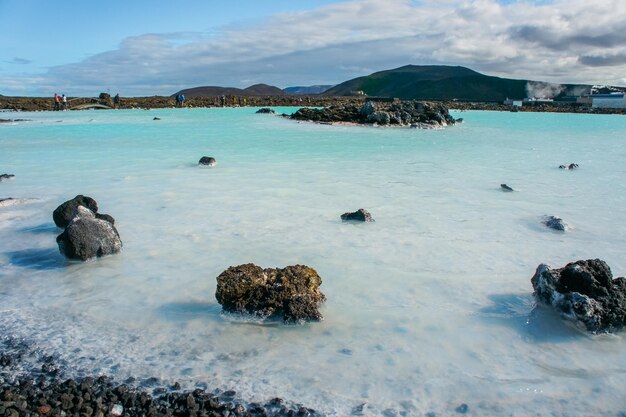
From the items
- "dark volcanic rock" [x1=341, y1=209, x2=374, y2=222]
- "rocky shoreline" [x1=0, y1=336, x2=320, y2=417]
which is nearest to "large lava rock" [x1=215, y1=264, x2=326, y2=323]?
"rocky shoreline" [x1=0, y1=336, x2=320, y2=417]

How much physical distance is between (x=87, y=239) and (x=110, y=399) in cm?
323

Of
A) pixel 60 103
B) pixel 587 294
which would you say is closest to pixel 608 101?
pixel 60 103

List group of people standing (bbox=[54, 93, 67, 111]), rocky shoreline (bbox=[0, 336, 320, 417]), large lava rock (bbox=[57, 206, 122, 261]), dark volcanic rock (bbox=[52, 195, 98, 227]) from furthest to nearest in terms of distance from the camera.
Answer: group of people standing (bbox=[54, 93, 67, 111])
dark volcanic rock (bbox=[52, 195, 98, 227])
large lava rock (bbox=[57, 206, 122, 261])
rocky shoreline (bbox=[0, 336, 320, 417])

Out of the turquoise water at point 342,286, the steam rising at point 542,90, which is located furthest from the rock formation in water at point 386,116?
the steam rising at point 542,90

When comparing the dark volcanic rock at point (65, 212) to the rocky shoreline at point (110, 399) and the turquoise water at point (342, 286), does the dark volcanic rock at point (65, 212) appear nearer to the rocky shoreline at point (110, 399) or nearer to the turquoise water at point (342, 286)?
the turquoise water at point (342, 286)

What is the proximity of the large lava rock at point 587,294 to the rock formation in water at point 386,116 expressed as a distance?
2825cm

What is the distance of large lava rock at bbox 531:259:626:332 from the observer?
14.7 feet

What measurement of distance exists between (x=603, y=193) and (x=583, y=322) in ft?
24.6

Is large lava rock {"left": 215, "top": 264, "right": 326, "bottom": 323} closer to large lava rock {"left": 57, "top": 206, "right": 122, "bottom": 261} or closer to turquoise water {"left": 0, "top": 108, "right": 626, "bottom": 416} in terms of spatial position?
turquoise water {"left": 0, "top": 108, "right": 626, "bottom": 416}

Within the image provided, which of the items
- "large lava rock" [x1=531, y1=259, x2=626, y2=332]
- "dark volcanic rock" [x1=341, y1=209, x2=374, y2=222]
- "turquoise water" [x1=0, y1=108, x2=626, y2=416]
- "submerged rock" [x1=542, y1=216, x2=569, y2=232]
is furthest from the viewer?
"dark volcanic rock" [x1=341, y1=209, x2=374, y2=222]

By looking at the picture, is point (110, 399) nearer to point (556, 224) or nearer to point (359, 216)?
point (359, 216)

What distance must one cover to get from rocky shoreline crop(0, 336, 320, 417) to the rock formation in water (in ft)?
98.8

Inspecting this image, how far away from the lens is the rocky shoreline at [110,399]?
323 centimetres

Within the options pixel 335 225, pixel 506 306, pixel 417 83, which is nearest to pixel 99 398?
pixel 506 306
